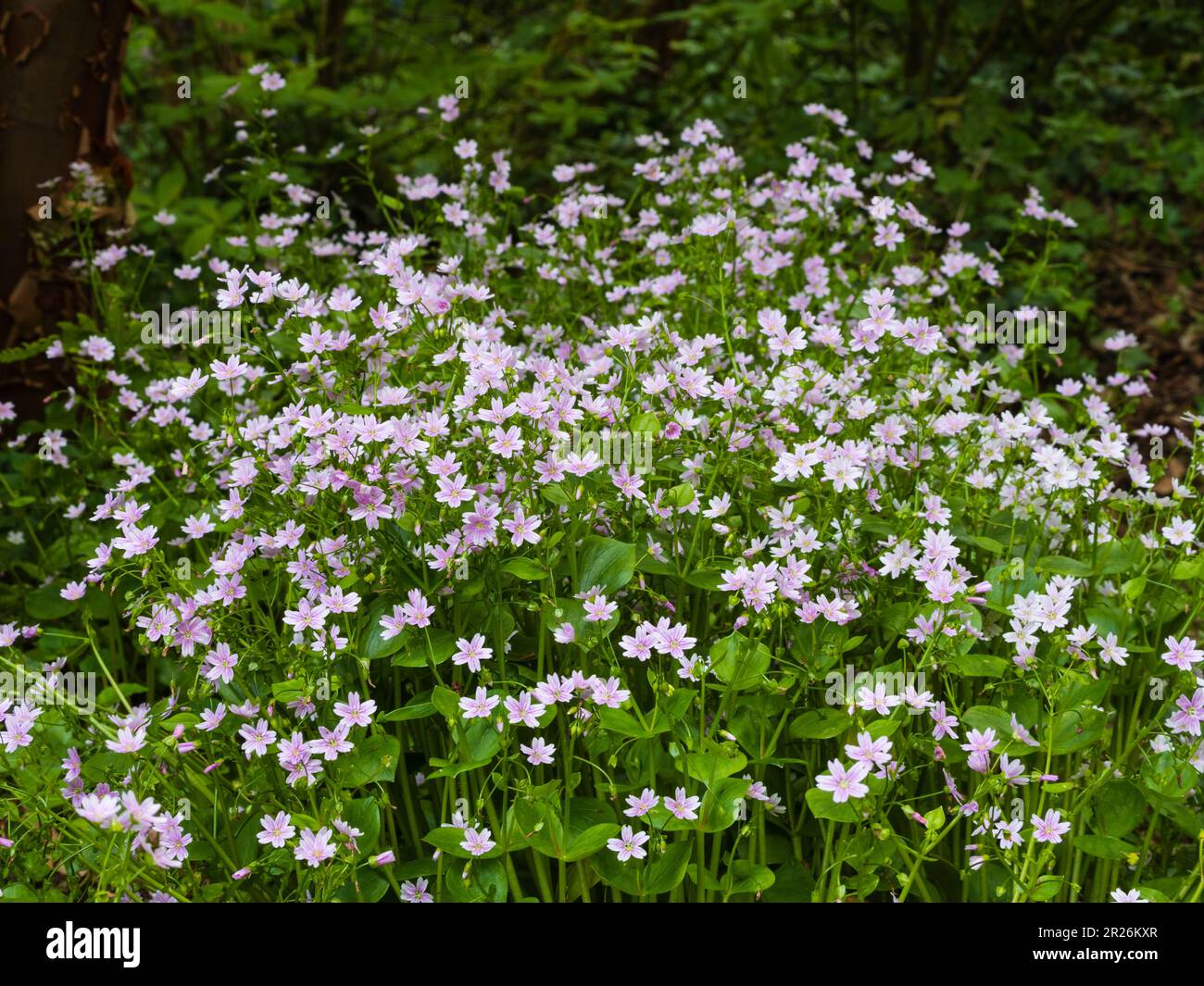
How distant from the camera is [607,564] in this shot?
211 centimetres

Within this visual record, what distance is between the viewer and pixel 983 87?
19.7 ft

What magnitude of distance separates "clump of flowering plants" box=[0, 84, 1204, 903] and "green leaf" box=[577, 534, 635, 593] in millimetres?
13

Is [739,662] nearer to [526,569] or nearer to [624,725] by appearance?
[624,725]

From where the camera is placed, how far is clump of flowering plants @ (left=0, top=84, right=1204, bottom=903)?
191 cm

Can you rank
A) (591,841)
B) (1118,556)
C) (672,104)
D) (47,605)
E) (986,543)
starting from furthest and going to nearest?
1. (672,104)
2. (47,605)
3. (1118,556)
4. (986,543)
5. (591,841)

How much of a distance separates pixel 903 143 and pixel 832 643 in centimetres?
427

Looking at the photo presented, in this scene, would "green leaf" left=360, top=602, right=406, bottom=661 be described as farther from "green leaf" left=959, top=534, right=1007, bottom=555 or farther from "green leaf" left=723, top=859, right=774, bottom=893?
"green leaf" left=959, top=534, right=1007, bottom=555

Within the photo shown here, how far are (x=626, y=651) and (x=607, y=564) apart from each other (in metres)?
0.20

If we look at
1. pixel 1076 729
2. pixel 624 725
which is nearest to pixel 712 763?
pixel 624 725

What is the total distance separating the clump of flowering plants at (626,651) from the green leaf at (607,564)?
13mm
